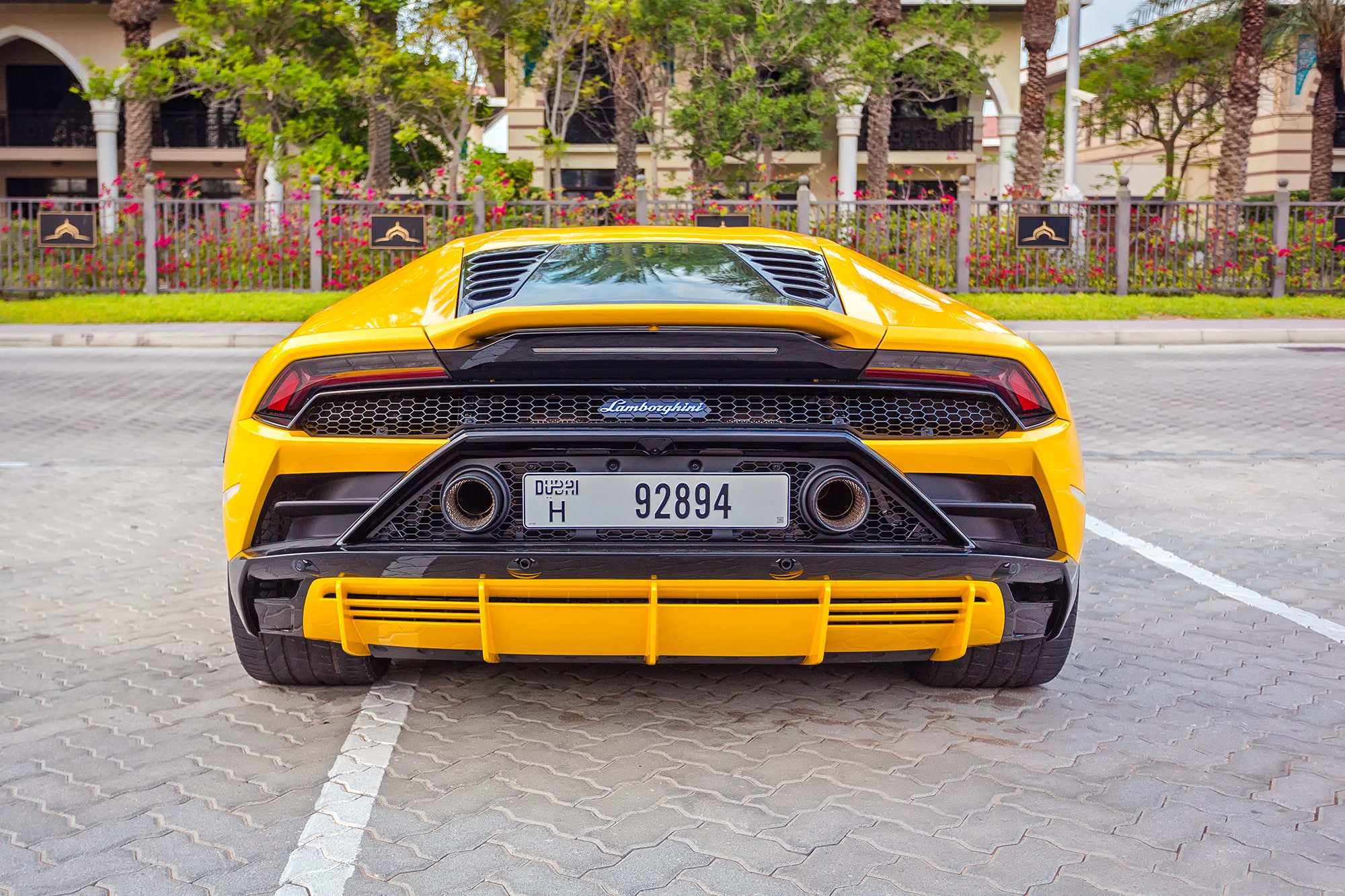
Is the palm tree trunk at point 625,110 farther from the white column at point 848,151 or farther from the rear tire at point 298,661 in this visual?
the rear tire at point 298,661

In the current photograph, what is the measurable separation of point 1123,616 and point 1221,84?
41803 millimetres

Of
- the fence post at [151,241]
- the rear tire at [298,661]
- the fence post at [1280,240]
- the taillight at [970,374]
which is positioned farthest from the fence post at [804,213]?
the taillight at [970,374]

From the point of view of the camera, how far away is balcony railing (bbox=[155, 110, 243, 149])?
42.4 m

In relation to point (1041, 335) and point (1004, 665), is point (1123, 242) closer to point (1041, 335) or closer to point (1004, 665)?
point (1041, 335)

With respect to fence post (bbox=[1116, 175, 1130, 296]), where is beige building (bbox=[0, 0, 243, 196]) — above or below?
above

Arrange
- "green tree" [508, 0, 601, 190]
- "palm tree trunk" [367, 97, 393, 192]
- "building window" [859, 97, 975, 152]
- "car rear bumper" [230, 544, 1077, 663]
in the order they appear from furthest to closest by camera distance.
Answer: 1. "building window" [859, 97, 975, 152]
2. "palm tree trunk" [367, 97, 393, 192]
3. "green tree" [508, 0, 601, 190]
4. "car rear bumper" [230, 544, 1077, 663]

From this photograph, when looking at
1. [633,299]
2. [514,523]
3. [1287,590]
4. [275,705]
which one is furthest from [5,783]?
[1287,590]

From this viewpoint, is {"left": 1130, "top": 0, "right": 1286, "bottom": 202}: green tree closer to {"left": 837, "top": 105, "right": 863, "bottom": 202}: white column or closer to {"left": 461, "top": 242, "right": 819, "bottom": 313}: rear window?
{"left": 837, "top": 105, "right": 863, "bottom": 202}: white column

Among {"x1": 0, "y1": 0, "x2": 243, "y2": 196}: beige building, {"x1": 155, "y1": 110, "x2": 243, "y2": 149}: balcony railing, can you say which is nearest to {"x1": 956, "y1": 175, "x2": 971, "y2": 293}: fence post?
{"x1": 0, "y1": 0, "x2": 243, "y2": 196}: beige building

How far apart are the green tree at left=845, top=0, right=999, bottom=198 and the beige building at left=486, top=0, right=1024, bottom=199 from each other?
181 inches

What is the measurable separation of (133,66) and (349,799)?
26.7m

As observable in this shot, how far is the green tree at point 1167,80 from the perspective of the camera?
3972 cm

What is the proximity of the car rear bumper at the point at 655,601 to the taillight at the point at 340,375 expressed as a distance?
0.36 metres

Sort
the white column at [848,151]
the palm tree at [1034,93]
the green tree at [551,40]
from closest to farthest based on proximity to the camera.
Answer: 1. the green tree at [551,40]
2. the palm tree at [1034,93]
3. the white column at [848,151]
